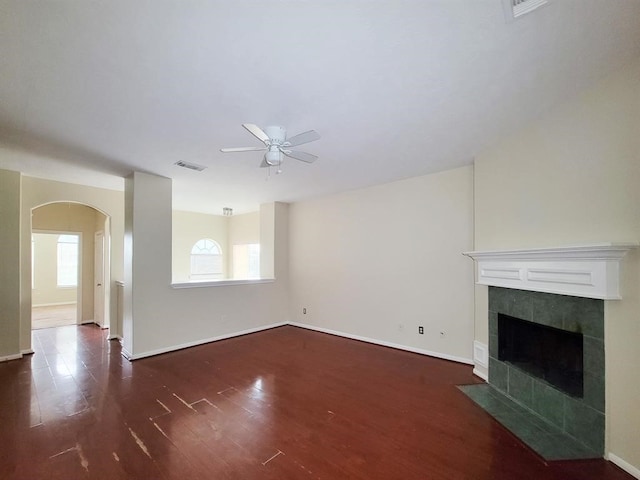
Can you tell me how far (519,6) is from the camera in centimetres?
150

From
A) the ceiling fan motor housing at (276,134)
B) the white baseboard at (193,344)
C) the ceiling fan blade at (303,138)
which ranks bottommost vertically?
the white baseboard at (193,344)

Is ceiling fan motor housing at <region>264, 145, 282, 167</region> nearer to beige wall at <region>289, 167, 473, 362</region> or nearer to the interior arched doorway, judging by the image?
beige wall at <region>289, 167, 473, 362</region>

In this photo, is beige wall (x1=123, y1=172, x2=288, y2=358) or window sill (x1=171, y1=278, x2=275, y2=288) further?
window sill (x1=171, y1=278, x2=275, y2=288)

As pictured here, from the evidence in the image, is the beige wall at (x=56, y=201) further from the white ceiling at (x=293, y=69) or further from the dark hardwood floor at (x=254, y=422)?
the white ceiling at (x=293, y=69)

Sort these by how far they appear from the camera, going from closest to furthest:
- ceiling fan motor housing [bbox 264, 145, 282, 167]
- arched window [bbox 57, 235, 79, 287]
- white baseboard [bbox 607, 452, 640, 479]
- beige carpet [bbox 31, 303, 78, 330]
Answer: white baseboard [bbox 607, 452, 640, 479] < ceiling fan motor housing [bbox 264, 145, 282, 167] < beige carpet [bbox 31, 303, 78, 330] < arched window [bbox 57, 235, 79, 287]

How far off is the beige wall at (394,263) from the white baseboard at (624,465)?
1880 mm

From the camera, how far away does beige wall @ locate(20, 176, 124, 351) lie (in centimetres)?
437

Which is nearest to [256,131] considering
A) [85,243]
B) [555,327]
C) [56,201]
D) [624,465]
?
[555,327]

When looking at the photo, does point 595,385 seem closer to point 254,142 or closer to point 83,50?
point 254,142

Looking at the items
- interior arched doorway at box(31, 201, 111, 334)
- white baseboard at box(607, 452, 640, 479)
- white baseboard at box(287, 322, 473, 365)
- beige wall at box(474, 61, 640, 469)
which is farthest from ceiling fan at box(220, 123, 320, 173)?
interior arched doorway at box(31, 201, 111, 334)

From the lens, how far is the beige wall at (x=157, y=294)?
4230mm

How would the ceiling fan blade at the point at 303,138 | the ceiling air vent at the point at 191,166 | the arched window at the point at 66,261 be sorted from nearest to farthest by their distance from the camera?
the ceiling fan blade at the point at 303,138
the ceiling air vent at the point at 191,166
the arched window at the point at 66,261

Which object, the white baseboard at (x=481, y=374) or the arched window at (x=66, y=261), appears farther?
the arched window at (x=66, y=261)

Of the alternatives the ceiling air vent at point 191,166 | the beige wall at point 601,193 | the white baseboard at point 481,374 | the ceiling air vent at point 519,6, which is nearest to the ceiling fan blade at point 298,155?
the ceiling air vent at point 519,6
